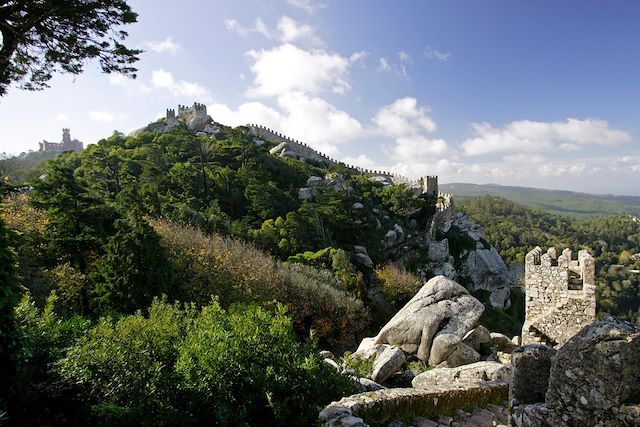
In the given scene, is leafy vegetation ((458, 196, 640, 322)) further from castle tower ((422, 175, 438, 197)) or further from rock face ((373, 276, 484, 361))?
rock face ((373, 276, 484, 361))

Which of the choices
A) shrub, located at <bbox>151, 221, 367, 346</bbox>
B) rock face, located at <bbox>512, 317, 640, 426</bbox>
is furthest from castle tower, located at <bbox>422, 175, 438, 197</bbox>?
rock face, located at <bbox>512, 317, 640, 426</bbox>

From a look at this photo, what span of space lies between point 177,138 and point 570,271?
45840 millimetres

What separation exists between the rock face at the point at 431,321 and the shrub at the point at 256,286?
5204mm

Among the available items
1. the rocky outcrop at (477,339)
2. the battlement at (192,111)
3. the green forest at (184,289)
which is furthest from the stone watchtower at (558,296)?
the battlement at (192,111)

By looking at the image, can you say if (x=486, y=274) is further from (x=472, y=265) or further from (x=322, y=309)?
(x=322, y=309)

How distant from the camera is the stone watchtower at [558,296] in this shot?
36.0 feet

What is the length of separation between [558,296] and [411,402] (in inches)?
309

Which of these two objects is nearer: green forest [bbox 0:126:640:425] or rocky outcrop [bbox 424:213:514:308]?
green forest [bbox 0:126:640:425]

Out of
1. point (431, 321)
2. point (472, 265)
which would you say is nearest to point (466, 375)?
point (431, 321)

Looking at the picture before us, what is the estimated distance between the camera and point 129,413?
5512mm

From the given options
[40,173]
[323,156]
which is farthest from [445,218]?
[40,173]

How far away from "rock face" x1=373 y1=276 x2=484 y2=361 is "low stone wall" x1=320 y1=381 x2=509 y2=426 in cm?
426

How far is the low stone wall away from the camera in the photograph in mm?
5781

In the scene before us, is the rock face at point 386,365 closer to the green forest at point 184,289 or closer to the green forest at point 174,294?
the green forest at point 174,294
